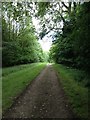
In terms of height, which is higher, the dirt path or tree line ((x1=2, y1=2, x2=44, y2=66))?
tree line ((x1=2, y1=2, x2=44, y2=66))

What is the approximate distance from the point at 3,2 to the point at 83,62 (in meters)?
6.58

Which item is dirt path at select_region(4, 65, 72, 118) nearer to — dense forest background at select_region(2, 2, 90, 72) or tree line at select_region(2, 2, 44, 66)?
dense forest background at select_region(2, 2, 90, 72)

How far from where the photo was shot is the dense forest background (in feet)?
38.1

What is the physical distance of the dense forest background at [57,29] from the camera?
38.1 feet

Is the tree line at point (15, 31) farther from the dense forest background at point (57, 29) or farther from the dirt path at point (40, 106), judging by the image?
the dirt path at point (40, 106)

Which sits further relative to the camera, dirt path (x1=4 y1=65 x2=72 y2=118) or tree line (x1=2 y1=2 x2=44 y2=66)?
tree line (x1=2 y1=2 x2=44 y2=66)

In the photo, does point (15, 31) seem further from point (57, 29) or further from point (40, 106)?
point (40, 106)

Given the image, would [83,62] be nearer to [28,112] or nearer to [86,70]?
[86,70]

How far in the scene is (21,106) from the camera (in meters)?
10.3

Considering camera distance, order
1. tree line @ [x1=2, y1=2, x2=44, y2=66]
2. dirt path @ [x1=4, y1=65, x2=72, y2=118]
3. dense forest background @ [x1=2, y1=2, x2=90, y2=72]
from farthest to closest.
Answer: tree line @ [x1=2, y1=2, x2=44, y2=66], dense forest background @ [x1=2, y1=2, x2=90, y2=72], dirt path @ [x1=4, y1=65, x2=72, y2=118]

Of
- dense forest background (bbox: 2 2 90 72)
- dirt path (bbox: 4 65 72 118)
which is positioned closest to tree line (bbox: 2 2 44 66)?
dense forest background (bbox: 2 2 90 72)

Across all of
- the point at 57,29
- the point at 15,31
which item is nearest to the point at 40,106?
the point at 57,29

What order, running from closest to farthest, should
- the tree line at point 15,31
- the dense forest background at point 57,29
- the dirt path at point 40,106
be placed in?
the dirt path at point 40,106 < the dense forest background at point 57,29 < the tree line at point 15,31

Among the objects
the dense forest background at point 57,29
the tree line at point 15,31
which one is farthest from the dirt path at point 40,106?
the tree line at point 15,31
